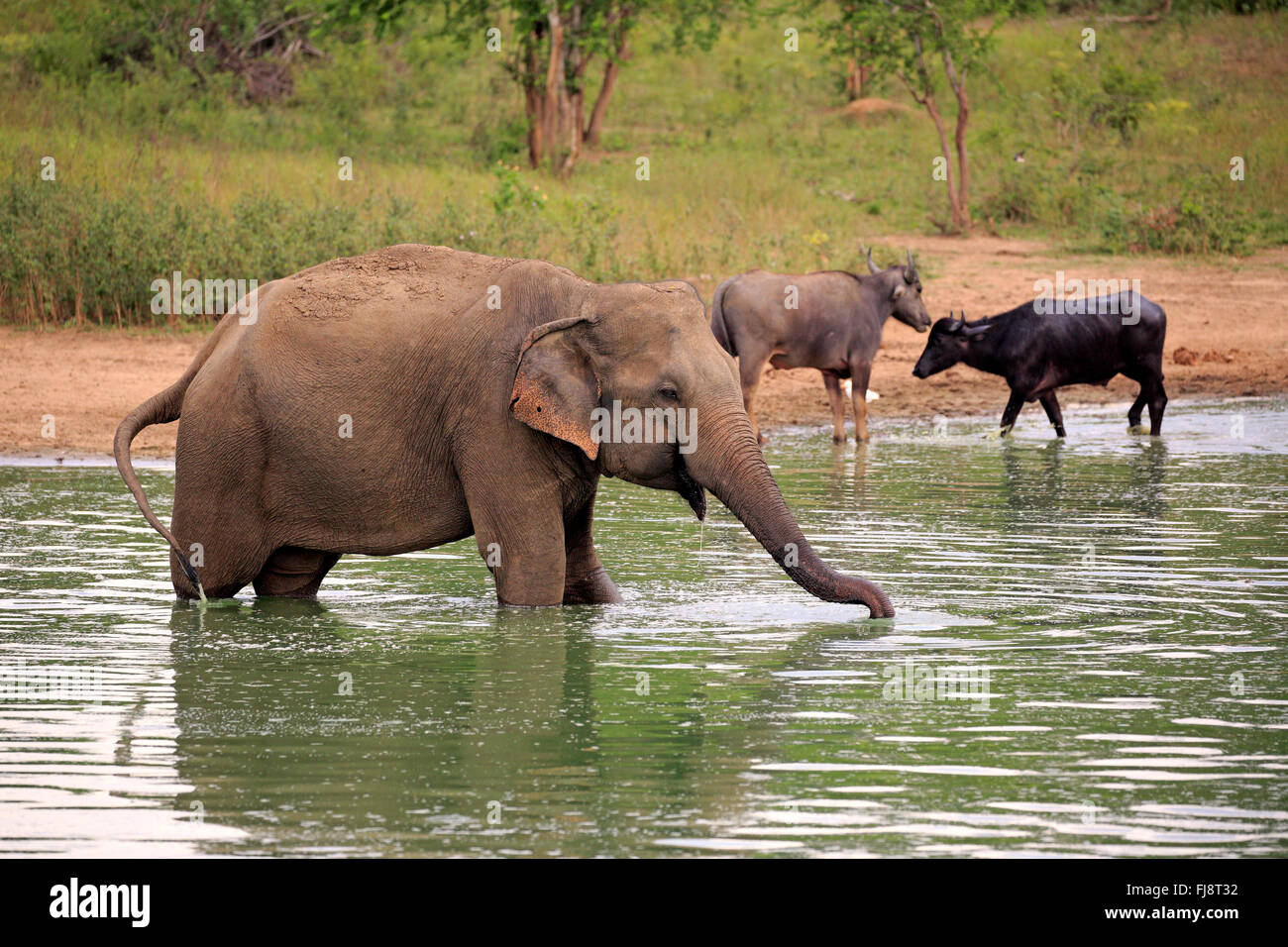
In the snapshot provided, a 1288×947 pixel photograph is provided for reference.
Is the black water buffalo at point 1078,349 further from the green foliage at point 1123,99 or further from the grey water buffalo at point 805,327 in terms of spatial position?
the green foliage at point 1123,99

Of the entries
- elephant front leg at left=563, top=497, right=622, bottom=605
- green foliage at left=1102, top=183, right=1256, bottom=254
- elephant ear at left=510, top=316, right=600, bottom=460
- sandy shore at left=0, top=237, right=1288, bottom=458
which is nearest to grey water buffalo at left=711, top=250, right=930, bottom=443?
sandy shore at left=0, top=237, right=1288, bottom=458

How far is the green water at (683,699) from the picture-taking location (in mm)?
5586

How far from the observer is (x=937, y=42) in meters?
26.2

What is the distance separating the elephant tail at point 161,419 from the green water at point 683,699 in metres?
0.33

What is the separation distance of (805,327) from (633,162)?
15.8m

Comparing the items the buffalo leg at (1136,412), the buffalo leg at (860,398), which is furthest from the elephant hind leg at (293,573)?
the buffalo leg at (1136,412)

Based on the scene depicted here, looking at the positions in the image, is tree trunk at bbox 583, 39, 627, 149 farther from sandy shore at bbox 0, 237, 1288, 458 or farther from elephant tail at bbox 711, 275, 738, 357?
elephant tail at bbox 711, 275, 738, 357

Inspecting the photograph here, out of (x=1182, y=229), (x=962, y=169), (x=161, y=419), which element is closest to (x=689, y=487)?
(x=161, y=419)

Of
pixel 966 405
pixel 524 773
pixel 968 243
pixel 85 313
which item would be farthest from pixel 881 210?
pixel 524 773

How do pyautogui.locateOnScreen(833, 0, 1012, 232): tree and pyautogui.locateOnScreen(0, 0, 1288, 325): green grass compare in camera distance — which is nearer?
pyautogui.locateOnScreen(0, 0, 1288, 325): green grass

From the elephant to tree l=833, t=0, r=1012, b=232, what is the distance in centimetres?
1818

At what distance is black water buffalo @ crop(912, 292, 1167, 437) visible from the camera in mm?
16328

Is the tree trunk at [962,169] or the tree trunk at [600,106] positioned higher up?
the tree trunk at [600,106]

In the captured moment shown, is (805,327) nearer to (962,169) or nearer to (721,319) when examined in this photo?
(721,319)
